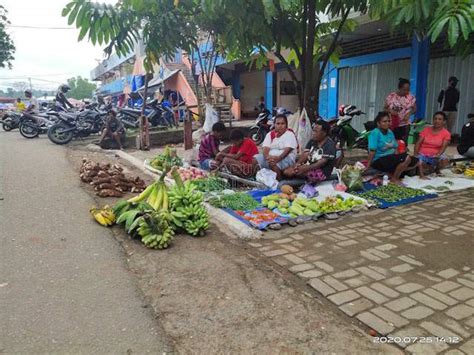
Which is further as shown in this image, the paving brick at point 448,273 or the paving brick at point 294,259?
the paving brick at point 294,259

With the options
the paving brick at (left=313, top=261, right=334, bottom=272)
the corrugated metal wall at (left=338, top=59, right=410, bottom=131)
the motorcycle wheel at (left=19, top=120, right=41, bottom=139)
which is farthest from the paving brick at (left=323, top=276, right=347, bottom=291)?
the motorcycle wheel at (left=19, top=120, right=41, bottom=139)

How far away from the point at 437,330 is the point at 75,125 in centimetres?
1224

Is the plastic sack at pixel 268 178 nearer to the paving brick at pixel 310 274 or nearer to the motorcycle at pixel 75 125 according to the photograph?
the paving brick at pixel 310 274

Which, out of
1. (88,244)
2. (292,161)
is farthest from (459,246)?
(88,244)

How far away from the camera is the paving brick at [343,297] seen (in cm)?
291

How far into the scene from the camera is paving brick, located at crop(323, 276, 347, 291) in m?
3.10

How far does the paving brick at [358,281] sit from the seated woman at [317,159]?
8.83 feet

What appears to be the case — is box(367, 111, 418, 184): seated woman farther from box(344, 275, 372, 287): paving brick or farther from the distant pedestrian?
box(344, 275, 372, 287): paving brick

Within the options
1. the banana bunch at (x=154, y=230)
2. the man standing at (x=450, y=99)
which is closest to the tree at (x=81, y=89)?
the man standing at (x=450, y=99)

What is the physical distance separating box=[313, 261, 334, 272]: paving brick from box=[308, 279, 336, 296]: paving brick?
0.24 meters

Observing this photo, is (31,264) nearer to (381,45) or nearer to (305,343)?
(305,343)

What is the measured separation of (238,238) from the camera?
4.33 meters

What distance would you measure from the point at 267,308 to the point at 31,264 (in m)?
2.25

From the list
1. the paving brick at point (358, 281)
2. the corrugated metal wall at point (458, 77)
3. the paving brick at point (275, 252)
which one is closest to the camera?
the paving brick at point (358, 281)
